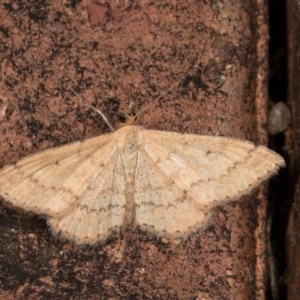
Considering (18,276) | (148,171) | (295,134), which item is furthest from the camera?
(295,134)

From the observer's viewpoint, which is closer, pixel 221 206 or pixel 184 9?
pixel 221 206

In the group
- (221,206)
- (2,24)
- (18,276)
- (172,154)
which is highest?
(2,24)

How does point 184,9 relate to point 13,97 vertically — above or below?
above

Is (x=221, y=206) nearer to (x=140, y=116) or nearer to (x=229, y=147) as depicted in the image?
(x=229, y=147)

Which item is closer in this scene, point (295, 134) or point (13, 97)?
point (13, 97)

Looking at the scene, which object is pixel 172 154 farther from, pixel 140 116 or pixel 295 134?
pixel 295 134

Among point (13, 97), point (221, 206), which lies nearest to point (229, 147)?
point (221, 206)

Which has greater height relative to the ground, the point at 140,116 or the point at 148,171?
the point at 140,116

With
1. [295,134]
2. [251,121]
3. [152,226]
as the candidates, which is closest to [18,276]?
[152,226]

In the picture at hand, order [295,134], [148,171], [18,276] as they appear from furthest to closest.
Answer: [295,134]
[148,171]
[18,276]
